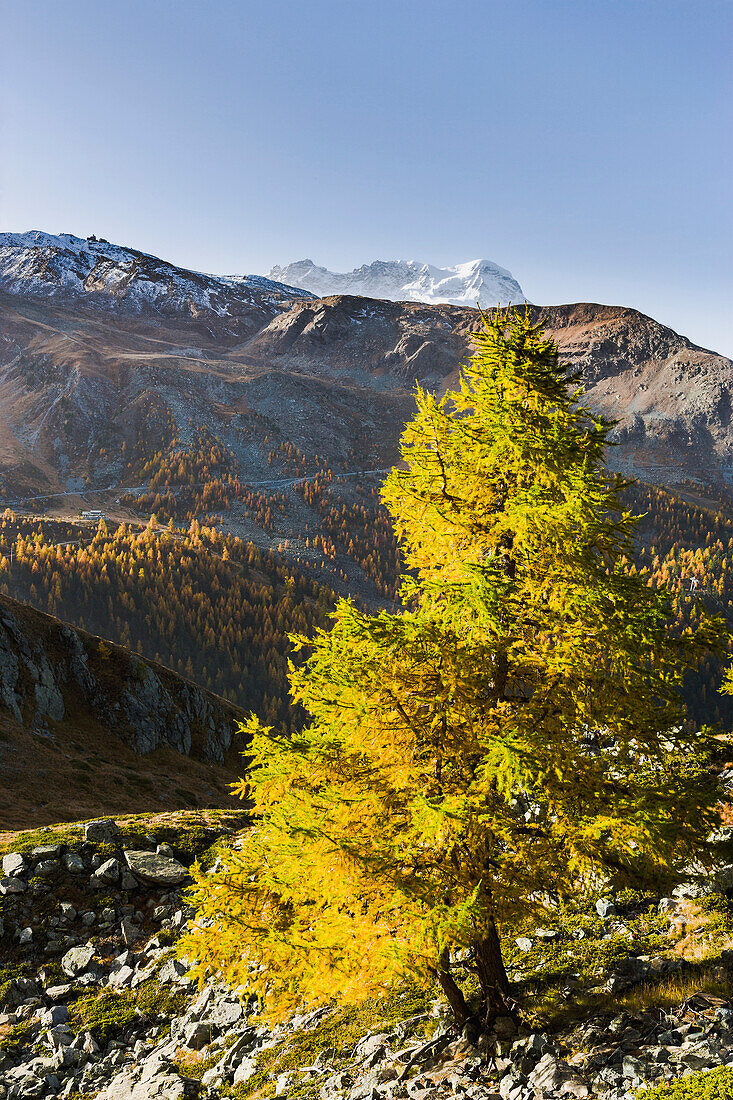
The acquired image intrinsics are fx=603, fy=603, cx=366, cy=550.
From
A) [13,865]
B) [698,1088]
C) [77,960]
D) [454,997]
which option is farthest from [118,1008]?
[698,1088]

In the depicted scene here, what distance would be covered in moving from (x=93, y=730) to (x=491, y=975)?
2098 inches

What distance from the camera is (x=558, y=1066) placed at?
338 inches

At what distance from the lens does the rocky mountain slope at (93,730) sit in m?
40.2

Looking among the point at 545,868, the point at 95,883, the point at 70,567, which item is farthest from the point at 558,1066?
the point at 70,567

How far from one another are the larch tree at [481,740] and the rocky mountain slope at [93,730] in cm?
2946

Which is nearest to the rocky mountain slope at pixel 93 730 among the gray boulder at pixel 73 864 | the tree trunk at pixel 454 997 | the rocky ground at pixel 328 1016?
the gray boulder at pixel 73 864

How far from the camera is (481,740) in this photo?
28.9ft

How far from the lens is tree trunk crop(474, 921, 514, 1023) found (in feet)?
33.6

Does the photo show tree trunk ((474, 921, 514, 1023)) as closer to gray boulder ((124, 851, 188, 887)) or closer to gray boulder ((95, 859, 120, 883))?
gray boulder ((124, 851, 188, 887))

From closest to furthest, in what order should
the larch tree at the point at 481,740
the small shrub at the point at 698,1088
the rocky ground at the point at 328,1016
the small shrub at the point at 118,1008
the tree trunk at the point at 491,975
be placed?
the small shrub at the point at 698,1088, the larch tree at the point at 481,740, the rocky ground at the point at 328,1016, the tree trunk at the point at 491,975, the small shrub at the point at 118,1008

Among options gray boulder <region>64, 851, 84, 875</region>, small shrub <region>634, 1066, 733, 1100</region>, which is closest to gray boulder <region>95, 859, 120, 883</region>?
gray boulder <region>64, 851, 84, 875</region>

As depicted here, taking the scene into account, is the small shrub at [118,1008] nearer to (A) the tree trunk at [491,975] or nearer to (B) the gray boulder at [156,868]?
(B) the gray boulder at [156,868]

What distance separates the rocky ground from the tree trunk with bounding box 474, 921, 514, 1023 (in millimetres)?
208

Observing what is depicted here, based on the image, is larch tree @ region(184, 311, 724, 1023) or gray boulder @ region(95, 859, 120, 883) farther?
gray boulder @ region(95, 859, 120, 883)
